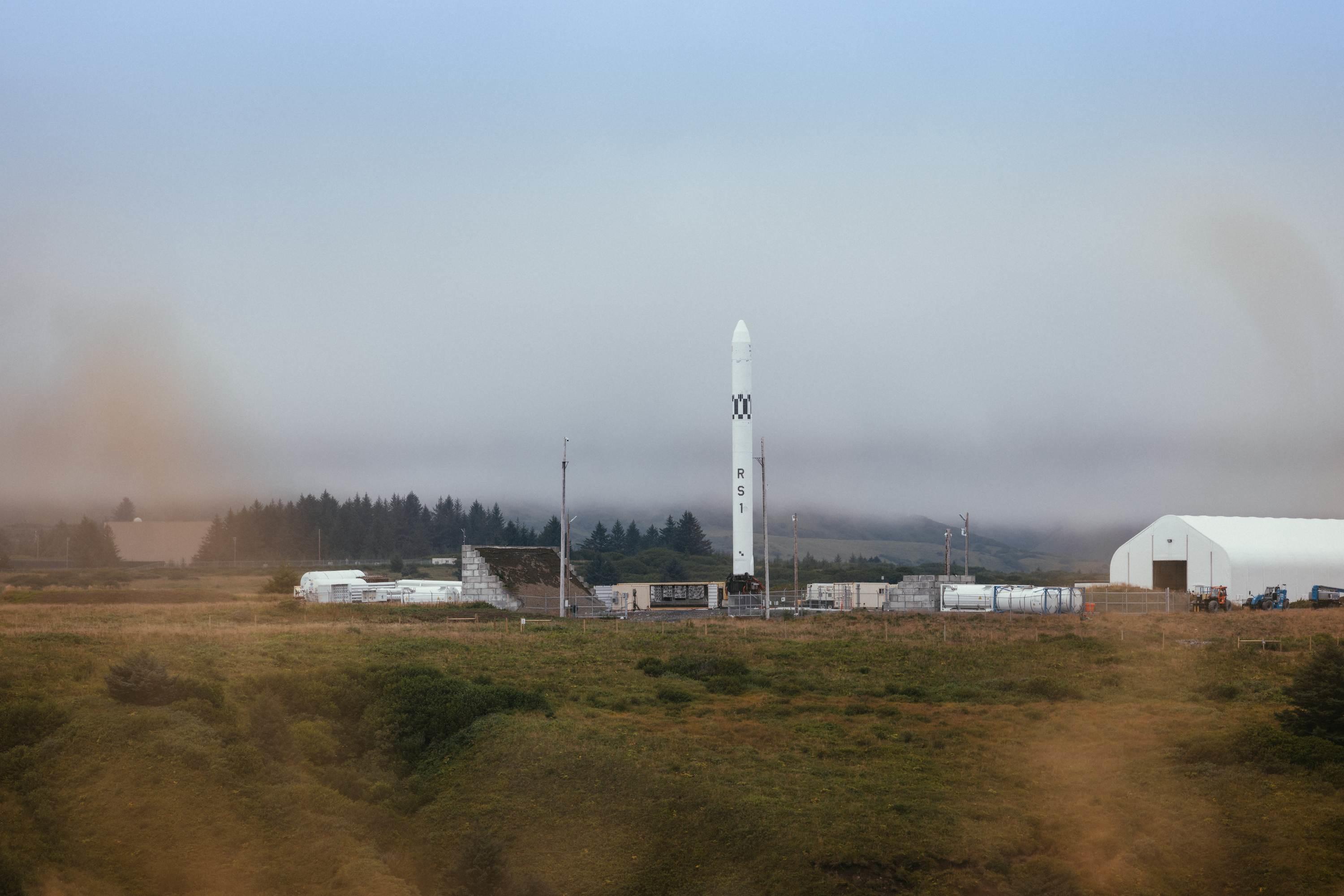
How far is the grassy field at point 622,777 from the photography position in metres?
22.5

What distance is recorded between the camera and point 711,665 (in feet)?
144

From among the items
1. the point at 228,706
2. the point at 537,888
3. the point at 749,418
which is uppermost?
the point at 749,418

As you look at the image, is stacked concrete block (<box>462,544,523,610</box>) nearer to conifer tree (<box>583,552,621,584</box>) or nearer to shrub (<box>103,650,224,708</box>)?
shrub (<box>103,650,224,708</box>)

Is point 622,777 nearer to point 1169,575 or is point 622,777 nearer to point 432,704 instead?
point 432,704

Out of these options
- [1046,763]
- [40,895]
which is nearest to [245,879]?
[40,895]

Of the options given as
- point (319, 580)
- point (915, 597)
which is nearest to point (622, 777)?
point (915, 597)

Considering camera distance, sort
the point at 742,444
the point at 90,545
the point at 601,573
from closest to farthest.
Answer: the point at 90,545, the point at 742,444, the point at 601,573

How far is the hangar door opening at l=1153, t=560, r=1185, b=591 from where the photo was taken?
3770 inches

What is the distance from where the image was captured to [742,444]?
A: 95.0 metres

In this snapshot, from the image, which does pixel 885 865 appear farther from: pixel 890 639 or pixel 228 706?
pixel 890 639

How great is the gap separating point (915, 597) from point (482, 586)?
1315 inches

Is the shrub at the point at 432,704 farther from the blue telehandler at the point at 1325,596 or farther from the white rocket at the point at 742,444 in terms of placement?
the blue telehandler at the point at 1325,596

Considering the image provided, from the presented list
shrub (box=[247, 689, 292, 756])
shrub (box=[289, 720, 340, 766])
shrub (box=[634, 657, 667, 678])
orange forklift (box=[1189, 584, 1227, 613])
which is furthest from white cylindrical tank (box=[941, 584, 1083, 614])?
shrub (box=[247, 689, 292, 756])

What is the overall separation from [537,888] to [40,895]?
9346 millimetres
